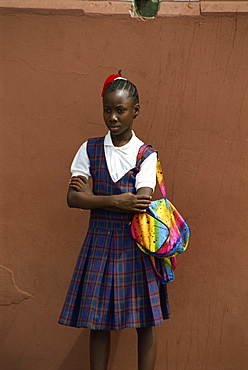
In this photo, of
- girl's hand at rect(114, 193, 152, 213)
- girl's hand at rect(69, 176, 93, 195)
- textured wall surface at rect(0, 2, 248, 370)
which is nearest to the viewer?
girl's hand at rect(114, 193, 152, 213)

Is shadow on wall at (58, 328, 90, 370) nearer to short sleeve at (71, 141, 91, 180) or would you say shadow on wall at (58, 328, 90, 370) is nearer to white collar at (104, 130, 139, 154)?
short sleeve at (71, 141, 91, 180)

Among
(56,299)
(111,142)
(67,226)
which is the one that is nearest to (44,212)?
(67,226)

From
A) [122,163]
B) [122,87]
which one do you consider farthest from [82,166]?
[122,87]

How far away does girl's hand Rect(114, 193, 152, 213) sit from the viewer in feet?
9.68

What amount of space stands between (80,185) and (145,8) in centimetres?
126

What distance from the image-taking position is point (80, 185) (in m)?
3.07

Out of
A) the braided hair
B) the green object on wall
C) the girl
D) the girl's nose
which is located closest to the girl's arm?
the girl

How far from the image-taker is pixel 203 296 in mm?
3637

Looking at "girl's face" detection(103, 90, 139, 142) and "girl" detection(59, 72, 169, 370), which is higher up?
"girl's face" detection(103, 90, 139, 142)

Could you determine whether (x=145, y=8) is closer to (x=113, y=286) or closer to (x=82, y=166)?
(x=82, y=166)

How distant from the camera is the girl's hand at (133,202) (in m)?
2.95

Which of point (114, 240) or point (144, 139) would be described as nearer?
point (114, 240)

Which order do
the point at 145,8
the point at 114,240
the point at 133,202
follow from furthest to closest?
the point at 145,8 < the point at 114,240 < the point at 133,202

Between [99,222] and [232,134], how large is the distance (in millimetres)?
1058
